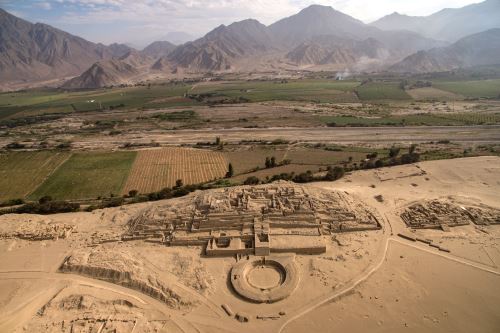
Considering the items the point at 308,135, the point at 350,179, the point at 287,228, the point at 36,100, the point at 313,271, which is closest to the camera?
the point at 313,271

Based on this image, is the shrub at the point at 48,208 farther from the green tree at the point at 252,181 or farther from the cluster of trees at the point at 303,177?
the cluster of trees at the point at 303,177

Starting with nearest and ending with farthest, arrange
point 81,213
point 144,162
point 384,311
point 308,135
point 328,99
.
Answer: point 384,311 < point 81,213 < point 144,162 < point 308,135 < point 328,99

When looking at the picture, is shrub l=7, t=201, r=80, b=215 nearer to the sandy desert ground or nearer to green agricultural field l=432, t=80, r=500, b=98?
the sandy desert ground

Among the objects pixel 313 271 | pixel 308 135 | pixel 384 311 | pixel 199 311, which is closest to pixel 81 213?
pixel 199 311

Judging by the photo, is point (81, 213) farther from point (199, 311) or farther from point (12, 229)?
point (199, 311)

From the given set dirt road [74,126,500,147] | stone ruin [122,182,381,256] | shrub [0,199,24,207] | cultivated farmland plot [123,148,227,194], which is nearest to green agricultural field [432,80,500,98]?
dirt road [74,126,500,147]

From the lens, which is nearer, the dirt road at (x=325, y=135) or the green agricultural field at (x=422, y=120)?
the dirt road at (x=325, y=135)

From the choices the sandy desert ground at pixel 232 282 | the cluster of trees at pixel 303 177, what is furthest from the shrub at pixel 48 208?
the cluster of trees at pixel 303 177
